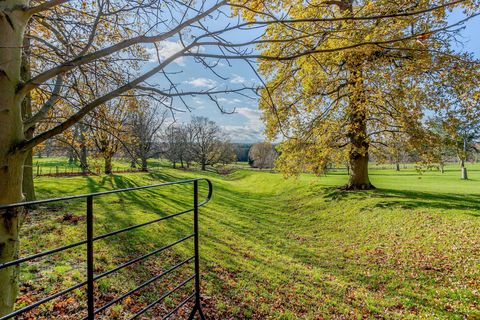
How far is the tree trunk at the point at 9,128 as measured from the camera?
2.00 metres

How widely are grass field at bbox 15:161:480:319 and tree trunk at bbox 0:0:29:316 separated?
217cm

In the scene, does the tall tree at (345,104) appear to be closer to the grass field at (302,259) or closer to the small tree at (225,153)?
the grass field at (302,259)

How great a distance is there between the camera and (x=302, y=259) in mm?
6988

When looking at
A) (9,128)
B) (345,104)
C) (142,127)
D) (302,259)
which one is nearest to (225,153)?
(345,104)

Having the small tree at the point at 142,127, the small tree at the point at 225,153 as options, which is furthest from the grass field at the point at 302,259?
the small tree at the point at 225,153

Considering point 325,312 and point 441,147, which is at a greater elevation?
point 441,147

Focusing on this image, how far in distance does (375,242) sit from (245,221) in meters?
4.98

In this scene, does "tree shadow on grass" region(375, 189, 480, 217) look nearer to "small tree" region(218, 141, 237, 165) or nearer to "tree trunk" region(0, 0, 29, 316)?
"tree trunk" region(0, 0, 29, 316)

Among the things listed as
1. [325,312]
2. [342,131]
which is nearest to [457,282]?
[325,312]

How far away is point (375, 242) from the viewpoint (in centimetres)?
770

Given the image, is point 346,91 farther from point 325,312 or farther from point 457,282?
point 325,312

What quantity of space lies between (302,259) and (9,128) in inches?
259

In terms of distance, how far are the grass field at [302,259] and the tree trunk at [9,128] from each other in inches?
85.5

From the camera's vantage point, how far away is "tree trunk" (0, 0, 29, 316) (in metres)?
2.00
